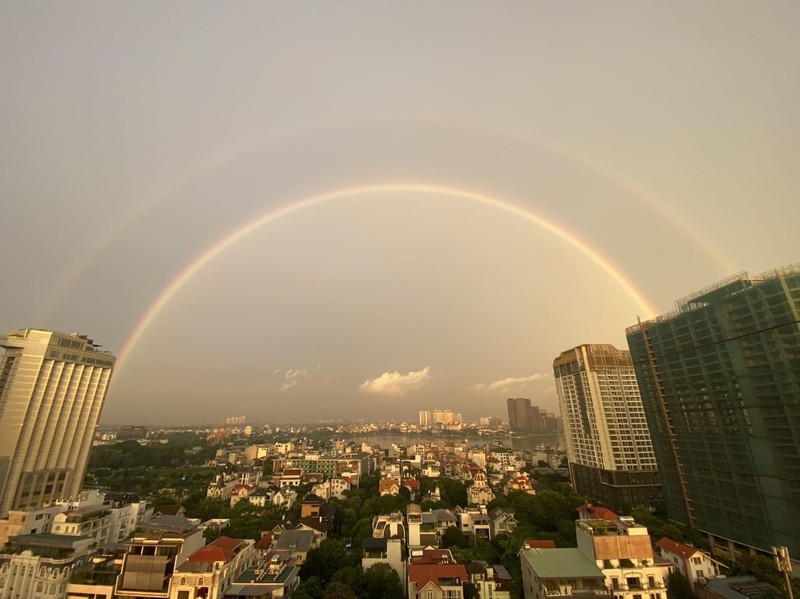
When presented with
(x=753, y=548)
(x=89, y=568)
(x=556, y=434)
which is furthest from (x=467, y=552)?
(x=556, y=434)

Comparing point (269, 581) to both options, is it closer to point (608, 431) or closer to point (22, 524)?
point (22, 524)

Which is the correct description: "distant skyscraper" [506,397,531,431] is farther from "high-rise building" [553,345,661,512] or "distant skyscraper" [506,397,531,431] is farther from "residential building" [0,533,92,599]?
"residential building" [0,533,92,599]

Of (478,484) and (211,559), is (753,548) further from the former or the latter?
(211,559)

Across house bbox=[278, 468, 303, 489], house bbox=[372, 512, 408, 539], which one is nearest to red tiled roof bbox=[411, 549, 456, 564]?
house bbox=[372, 512, 408, 539]

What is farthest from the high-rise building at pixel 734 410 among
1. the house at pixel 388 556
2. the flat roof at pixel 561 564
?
the house at pixel 388 556

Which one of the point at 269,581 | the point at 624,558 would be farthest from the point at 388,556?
the point at 624,558

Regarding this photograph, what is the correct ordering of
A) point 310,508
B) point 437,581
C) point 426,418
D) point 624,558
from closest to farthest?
point 624,558 → point 437,581 → point 310,508 → point 426,418

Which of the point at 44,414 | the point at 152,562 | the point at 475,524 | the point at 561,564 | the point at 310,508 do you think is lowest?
the point at 475,524
